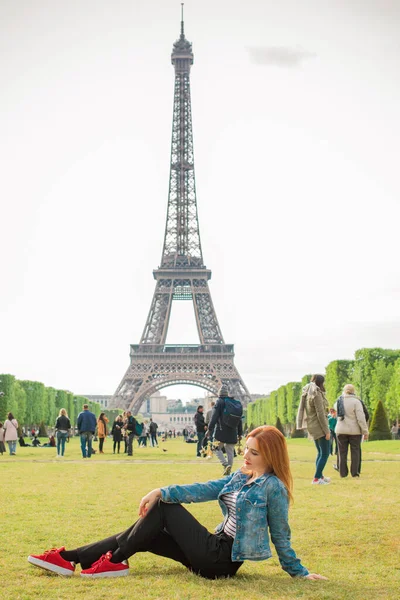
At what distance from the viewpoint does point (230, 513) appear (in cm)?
597

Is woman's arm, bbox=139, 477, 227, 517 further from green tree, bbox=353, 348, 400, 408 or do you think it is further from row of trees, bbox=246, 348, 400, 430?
green tree, bbox=353, 348, 400, 408

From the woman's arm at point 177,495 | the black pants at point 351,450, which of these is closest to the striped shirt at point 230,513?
the woman's arm at point 177,495

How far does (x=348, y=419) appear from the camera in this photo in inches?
571

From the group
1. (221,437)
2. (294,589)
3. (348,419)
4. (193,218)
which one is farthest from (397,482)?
(193,218)

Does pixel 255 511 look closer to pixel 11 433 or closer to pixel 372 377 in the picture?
pixel 11 433

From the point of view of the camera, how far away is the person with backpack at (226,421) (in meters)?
15.3

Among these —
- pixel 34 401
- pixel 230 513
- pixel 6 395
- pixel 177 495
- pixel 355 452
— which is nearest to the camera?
pixel 177 495

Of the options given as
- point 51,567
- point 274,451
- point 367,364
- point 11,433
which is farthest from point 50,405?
point 274,451

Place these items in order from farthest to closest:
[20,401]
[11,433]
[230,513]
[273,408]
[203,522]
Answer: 1. [273,408]
2. [20,401]
3. [11,433]
4. [203,522]
5. [230,513]

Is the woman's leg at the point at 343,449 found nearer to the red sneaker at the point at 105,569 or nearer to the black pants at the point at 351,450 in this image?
the black pants at the point at 351,450

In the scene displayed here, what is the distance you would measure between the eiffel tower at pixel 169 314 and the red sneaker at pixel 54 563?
7265cm

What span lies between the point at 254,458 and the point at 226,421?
32.0 ft

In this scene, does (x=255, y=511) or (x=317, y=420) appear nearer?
(x=255, y=511)

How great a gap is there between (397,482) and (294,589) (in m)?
9.07
